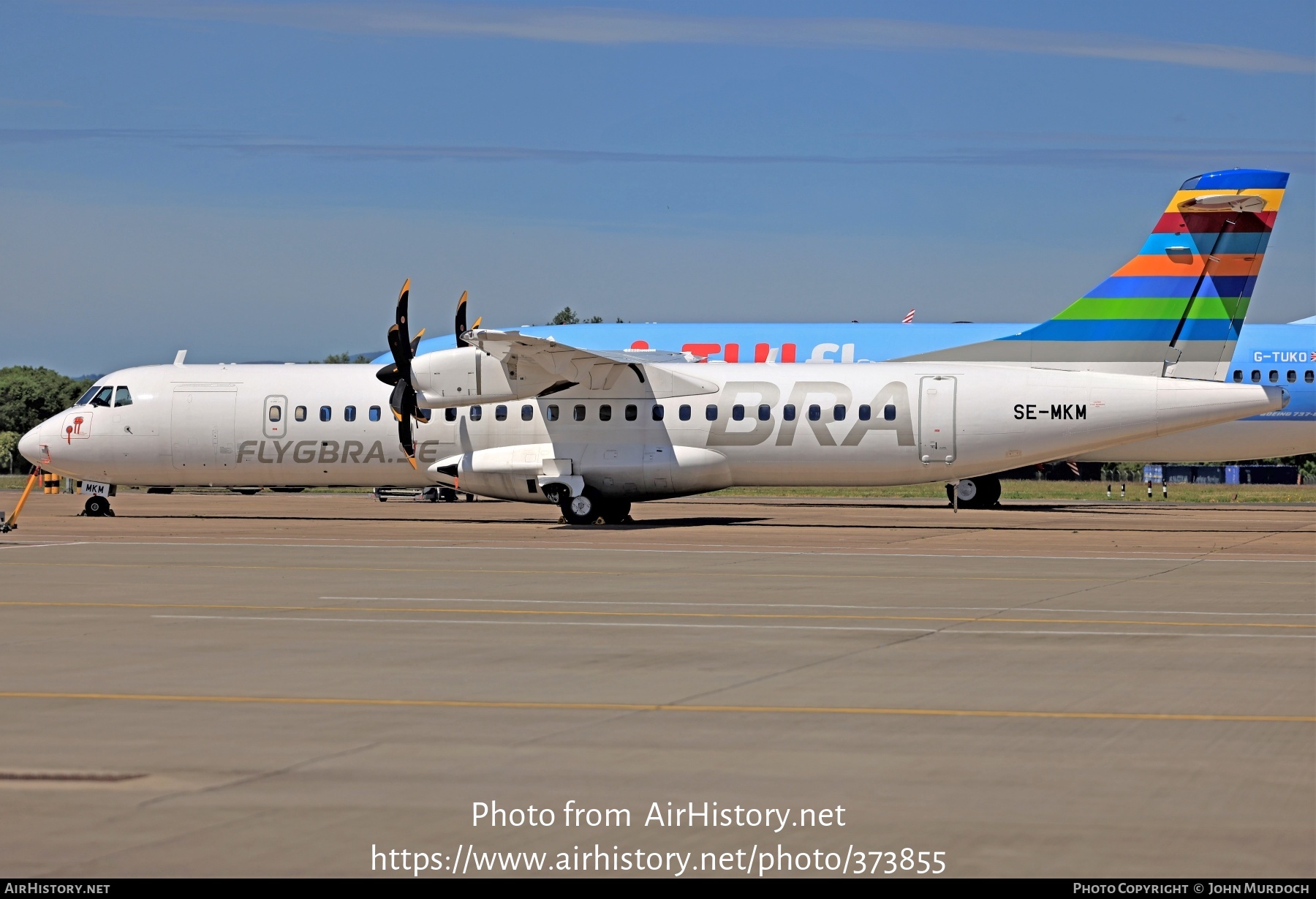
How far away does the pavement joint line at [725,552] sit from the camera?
2492 cm

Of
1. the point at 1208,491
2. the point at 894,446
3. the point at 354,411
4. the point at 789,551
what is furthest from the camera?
the point at 1208,491

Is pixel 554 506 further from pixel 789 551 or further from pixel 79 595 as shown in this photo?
pixel 79 595

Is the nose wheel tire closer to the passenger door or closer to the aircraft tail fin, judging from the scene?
the passenger door

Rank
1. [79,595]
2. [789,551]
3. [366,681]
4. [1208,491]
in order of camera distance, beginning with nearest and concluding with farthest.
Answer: [366,681] → [79,595] → [789,551] → [1208,491]

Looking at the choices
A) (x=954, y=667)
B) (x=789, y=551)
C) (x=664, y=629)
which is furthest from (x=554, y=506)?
(x=954, y=667)

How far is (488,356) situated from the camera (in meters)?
33.0

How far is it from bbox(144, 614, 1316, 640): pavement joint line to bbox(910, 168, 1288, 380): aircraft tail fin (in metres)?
18.9

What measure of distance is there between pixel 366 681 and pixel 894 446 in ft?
71.5

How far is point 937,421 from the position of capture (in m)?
32.0

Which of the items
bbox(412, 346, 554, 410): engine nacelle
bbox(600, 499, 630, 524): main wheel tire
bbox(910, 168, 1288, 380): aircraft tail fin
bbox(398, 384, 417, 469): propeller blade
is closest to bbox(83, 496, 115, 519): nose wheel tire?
bbox(398, 384, 417, 469): propeller blade

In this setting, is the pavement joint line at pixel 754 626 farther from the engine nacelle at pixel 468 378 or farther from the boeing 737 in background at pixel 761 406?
the engine nacelle at pixel 468 378

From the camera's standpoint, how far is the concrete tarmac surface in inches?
278

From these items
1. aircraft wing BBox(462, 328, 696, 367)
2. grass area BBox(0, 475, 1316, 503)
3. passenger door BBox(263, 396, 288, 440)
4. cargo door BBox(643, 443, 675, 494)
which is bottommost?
grass area BBox(0, 475, 1316, 503)

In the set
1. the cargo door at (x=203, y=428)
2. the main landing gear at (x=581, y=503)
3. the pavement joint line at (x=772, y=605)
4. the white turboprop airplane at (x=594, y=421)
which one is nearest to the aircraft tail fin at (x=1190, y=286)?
the white turboprop airplane at (x=594, y=421)
